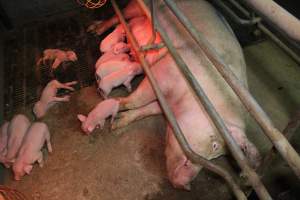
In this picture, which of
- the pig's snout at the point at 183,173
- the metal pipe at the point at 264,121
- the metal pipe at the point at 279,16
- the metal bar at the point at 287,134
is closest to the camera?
the metal pipe at the point at 279,16

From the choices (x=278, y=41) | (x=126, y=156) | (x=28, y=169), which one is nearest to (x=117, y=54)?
(x=126, y=156)

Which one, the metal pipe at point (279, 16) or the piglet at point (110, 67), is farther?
the piglet at point (110, 67)

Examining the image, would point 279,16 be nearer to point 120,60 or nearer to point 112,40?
point 120,60

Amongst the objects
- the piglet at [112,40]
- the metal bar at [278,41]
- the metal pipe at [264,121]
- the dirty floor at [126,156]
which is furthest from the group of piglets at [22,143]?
the metal bar at [278,41]

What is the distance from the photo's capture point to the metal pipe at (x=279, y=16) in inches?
41.2

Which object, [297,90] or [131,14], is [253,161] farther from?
[131,14]

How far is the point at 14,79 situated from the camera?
325 centimetres

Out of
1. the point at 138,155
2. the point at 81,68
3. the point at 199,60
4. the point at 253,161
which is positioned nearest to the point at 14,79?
the point at 81,68

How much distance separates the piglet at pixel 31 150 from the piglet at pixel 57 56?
849mm

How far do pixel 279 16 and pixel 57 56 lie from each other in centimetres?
256

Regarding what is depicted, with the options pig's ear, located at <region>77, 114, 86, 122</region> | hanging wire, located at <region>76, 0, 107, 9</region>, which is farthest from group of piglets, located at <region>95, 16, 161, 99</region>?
hanging wire, located at <region>76, 0, 107, 9</region>

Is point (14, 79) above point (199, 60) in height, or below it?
below

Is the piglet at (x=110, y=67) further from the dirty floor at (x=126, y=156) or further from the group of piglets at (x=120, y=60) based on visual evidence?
the dirty floor at (x=126, y=156)

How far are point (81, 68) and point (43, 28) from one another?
849 mm
